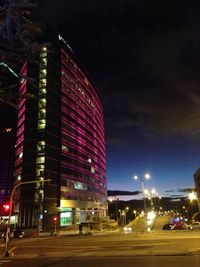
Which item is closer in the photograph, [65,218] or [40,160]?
[40,160]

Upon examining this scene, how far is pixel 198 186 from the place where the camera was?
45.2 metres

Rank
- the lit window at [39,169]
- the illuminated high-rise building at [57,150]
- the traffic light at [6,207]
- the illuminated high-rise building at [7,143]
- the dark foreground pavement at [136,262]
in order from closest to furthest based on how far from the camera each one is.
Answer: the dark foreground pavement at [136,262] < the traffic light at [6,207] < the illuminated high-rise building at [57,150] < the lit window at [39,169] < the illuminated high-rise building at [7,143]

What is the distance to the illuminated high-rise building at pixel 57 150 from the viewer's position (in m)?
86.8

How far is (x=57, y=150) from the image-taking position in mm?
94750

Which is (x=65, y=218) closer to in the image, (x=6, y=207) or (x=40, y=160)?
(x=40, y=160)

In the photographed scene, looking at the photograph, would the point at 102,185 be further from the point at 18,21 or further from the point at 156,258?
the point at 18,21

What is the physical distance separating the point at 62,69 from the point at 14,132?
146ft

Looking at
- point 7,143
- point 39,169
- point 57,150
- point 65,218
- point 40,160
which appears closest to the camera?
point 39,169

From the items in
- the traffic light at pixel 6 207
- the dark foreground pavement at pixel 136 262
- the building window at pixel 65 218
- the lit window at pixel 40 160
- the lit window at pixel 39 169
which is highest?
the lit window at pixel 40 160

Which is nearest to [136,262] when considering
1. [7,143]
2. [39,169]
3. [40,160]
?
[39,169]

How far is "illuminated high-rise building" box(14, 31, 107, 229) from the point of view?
86.8m

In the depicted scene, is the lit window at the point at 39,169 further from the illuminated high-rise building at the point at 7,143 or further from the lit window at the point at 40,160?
the illuminated high-rise building at the point at 7,143

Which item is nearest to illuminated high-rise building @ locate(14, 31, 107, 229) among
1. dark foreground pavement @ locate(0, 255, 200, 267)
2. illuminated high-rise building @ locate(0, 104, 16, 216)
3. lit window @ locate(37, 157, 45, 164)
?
lit window @ locate(37, 157, 45, 164)

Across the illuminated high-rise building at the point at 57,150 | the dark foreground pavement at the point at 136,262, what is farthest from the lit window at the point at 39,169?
the dark foreground pavement at the point at 136,262
